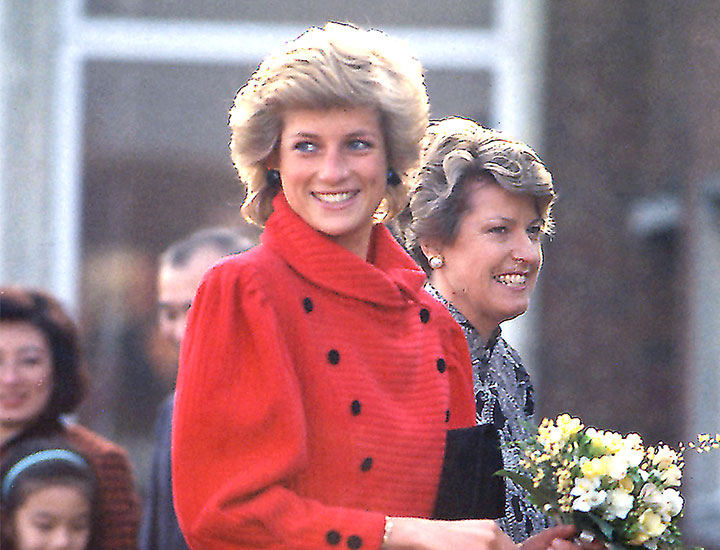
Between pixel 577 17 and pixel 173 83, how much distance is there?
2392 millimetres

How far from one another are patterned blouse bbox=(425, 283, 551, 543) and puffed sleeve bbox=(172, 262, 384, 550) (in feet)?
1.93

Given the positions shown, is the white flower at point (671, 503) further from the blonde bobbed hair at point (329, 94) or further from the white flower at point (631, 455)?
the blonde bobbed hair at point (329, 94)

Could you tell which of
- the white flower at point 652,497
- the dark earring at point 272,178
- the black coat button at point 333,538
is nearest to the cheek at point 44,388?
the dark earring at point 272,178

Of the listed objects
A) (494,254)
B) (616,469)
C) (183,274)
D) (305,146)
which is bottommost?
(616,469)

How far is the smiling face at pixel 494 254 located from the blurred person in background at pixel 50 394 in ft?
4.71

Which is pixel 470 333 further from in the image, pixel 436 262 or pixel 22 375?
pixel 22 375

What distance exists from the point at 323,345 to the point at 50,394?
178 centimetres

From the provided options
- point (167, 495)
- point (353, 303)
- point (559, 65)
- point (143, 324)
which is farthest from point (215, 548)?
point (559, 65)

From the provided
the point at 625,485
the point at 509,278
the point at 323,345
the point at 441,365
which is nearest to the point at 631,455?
the point at 625,485

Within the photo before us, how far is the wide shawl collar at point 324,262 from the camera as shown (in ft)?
7.55

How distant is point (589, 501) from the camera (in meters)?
2.35

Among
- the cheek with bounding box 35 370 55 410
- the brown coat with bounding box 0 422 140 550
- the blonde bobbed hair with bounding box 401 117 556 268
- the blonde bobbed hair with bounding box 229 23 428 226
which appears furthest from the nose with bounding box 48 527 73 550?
the blonde bobbed hair with bounding box 229 23 428 226

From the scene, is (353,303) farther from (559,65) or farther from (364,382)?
(559,65)

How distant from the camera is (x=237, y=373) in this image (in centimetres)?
218
